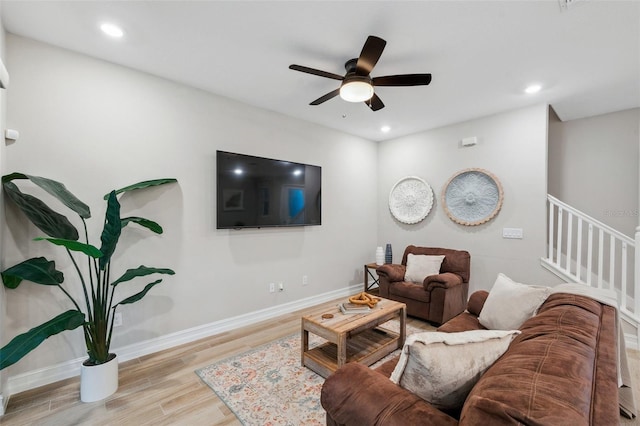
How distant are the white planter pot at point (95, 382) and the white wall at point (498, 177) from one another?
4069mm

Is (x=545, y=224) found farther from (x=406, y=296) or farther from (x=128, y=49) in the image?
(x=128, y=49)

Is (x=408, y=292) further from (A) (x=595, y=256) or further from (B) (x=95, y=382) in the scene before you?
(B) (x=95, y=382)

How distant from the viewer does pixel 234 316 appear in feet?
11.2

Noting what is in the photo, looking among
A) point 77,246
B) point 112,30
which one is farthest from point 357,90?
point 77,246

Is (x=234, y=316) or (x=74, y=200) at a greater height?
(x=74, y=200)

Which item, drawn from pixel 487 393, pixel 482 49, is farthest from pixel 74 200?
pixel 482 49

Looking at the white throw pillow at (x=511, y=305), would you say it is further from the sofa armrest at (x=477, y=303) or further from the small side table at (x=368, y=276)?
the small side table at (x=368, y=276)

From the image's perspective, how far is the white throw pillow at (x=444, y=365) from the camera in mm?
1084

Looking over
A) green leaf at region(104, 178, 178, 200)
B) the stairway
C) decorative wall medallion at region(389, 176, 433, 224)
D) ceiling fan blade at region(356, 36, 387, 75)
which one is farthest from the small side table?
green leaf at region(104, 178, 178, 200)

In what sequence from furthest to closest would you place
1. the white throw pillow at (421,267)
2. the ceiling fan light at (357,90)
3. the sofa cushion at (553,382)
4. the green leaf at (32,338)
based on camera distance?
1. the white throw pillow at (421,267)
2. the ceiling fan light at (357,90)
3. the green leaf at (32,338)
4. the sofa cushion at (553,382)

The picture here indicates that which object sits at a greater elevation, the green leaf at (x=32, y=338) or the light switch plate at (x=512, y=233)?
the light switch plate at (x=512, y=233)

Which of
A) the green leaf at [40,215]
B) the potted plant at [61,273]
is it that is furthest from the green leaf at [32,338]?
the green leaf at [40,215]

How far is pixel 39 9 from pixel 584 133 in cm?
592

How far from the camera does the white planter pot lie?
2064 millimetres
